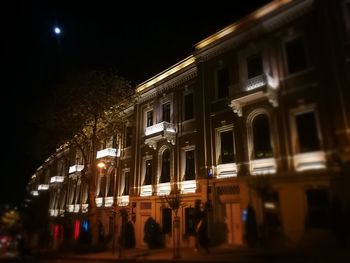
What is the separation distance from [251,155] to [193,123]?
6134 millimetres

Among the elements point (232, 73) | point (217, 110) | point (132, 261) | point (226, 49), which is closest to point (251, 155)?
point (217, 110)

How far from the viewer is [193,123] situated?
24328mm

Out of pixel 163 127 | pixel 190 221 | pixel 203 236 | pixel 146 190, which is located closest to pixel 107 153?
pixel 146 190

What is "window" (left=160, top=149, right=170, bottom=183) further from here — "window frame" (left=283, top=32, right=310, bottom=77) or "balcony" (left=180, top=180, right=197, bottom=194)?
"window frame" (left=283, top=32, right=310, bottom=77)

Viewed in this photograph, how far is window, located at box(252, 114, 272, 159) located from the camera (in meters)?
19.1

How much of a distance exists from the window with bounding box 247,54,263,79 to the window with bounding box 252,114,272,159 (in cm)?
282

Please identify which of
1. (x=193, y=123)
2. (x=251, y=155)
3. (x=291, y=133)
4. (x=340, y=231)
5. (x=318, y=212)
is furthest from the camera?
(x=193, y=123)

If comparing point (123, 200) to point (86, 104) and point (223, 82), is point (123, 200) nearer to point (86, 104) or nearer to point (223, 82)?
point (86, 104)

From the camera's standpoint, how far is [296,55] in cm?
1892

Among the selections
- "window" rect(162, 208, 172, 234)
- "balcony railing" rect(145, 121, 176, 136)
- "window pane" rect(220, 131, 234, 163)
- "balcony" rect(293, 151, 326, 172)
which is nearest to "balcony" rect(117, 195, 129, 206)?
"window" rect(162, 208, 172, 234)

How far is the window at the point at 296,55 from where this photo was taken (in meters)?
18.6

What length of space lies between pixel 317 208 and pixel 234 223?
17.3 feet

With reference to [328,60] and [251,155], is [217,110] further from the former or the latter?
[328,60]

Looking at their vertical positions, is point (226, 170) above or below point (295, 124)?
below
